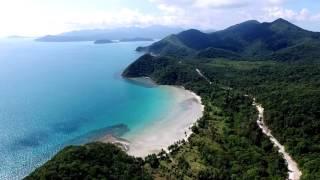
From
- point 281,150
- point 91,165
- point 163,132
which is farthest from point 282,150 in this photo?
point 91,165

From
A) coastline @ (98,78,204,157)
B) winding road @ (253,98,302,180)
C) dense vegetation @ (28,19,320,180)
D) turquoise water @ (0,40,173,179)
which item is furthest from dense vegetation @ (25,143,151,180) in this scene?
winding road @ (253,98,302,180)

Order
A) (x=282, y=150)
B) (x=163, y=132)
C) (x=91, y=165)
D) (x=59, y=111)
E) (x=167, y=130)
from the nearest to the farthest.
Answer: (x=91, y=165), (x=282, y=150), (x=163, y=132), (x=167, y=130), (x=59, y=111)

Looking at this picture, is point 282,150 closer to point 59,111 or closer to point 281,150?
point 281,150

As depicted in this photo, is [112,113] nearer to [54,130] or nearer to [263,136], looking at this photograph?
[54,130]

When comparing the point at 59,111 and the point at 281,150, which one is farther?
the point at 59,111

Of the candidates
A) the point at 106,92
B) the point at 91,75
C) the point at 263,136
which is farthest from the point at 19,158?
the point at 91,75

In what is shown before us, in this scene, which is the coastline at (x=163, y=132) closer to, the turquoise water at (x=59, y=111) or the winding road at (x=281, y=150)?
the turquoise water at (x=59, y=111)

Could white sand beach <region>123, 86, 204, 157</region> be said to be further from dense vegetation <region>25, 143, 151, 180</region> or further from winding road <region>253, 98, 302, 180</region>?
winding road <region>253, 98, 302, 180</region>

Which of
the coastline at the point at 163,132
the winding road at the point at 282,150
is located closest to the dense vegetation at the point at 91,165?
the coastline at the point at 163,132
